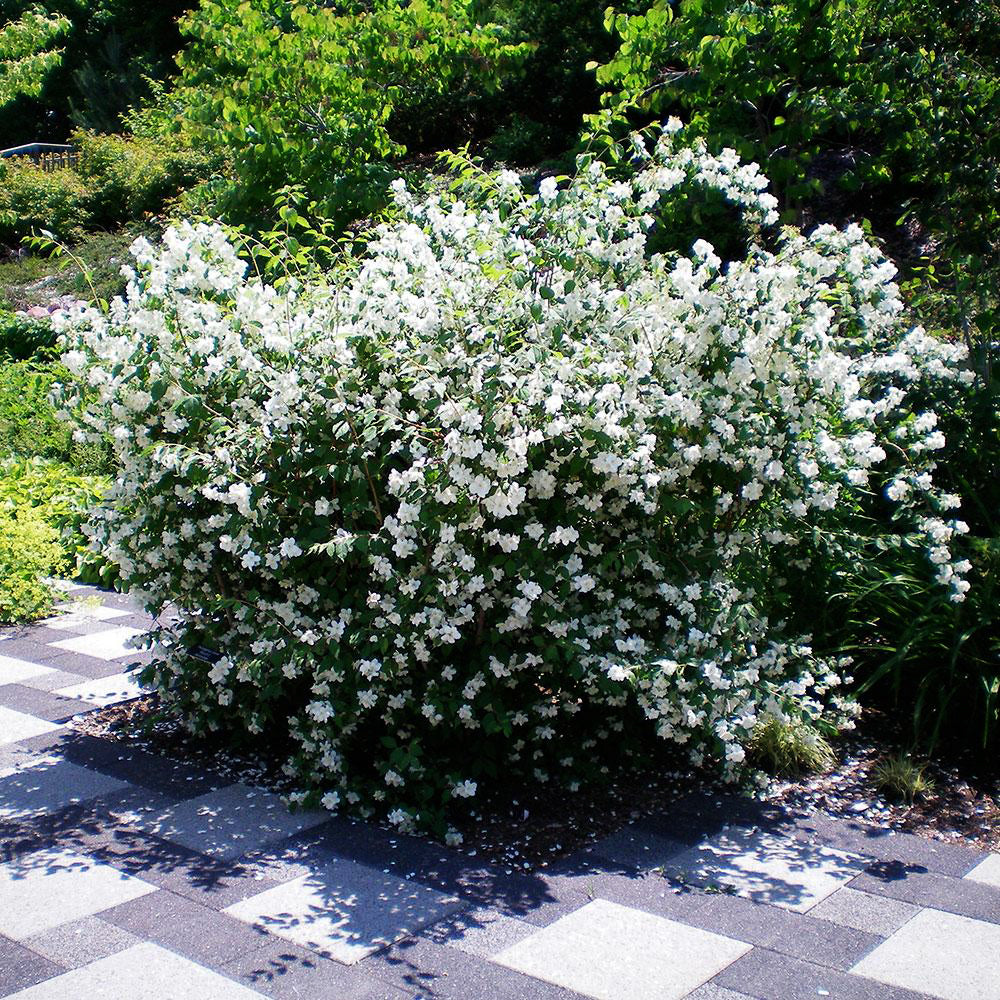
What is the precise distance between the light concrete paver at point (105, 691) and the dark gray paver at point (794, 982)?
293cm

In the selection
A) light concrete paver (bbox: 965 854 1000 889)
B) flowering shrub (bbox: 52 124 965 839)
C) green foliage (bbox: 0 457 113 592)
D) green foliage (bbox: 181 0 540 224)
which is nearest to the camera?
light concrete paver (bbox: 965 854 1000 889)

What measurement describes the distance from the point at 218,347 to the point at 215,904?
1.73 metres

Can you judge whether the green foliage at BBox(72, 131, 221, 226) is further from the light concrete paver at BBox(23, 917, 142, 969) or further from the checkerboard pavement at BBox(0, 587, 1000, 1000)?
the light concrete paver at BBox(23, 917, 142, 969)

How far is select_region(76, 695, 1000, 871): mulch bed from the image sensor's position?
135 inches

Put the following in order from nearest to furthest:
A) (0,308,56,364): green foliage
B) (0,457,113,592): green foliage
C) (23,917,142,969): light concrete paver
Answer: (23,917,142,969): light concrete paver
(0,457,113,592): green foliage
(0,308,56,364): green foliage

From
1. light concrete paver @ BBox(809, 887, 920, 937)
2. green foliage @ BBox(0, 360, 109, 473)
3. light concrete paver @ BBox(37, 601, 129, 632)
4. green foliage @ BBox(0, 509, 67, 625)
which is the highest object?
green foliage @ BBox(0, 360, 109, 473)

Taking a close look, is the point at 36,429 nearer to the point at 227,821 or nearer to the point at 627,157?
the point at 627,157

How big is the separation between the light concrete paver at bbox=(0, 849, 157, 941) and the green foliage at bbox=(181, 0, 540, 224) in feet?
19.0

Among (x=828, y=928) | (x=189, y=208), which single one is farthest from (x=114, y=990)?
(x=189, y=208)

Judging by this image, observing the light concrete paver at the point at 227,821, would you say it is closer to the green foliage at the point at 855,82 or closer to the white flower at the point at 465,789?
the white flower at the point at 465,789

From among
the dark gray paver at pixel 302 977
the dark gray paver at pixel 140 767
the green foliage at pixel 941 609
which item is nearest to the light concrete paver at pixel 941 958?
the green foliage at pixel 941 609

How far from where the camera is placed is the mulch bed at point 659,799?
342 cm

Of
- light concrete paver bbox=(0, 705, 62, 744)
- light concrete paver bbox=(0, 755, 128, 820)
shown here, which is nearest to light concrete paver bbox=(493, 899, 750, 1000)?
light concrete paver bbox=(0, 755, 128, 820)

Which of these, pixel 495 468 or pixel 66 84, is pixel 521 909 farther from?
pixel 66 84
